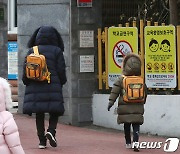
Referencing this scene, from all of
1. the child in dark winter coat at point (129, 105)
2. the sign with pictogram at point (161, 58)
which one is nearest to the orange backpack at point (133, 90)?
the child in dark winter coat at point (129, 105)

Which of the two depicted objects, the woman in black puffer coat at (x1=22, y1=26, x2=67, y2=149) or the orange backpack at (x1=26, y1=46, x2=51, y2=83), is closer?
the orange backpack at (x1=26, y1=46, x2=51, y2=83)

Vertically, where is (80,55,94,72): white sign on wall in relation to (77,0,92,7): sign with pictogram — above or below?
below

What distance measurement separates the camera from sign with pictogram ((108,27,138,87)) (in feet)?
38.7

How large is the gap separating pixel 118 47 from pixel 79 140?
2635 mm

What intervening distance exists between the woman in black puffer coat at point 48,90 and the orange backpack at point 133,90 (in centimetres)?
98

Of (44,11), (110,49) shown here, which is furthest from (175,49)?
(44,11)

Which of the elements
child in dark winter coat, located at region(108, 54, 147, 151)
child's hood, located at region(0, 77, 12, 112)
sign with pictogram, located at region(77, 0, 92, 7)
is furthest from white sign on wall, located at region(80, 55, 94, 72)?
child's hood, located at region(0, 77, 12, 112)

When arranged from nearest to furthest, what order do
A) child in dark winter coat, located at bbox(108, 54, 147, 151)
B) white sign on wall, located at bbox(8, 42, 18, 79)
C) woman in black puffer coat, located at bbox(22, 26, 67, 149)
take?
woman in black puffer coat, located at bbox(22, 26, 67, 149)
child in dark winter coat, located at bbox(108, 54, 147, 151)
white sign on wall, located at bbox(8, 42, 18, 79)

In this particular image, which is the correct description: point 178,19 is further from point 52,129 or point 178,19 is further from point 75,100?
point 52,129

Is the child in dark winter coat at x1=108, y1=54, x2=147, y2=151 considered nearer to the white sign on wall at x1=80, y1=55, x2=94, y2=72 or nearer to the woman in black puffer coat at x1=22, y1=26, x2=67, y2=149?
the woman in black puffer coat at x1=22, y1=26, x2=67, y2=149

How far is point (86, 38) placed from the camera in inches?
488

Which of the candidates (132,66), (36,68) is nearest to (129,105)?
(132,66)

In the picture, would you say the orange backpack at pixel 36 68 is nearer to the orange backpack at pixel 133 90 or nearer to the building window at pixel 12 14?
the orange backpack at pixel 133 90

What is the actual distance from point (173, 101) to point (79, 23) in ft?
9.33
